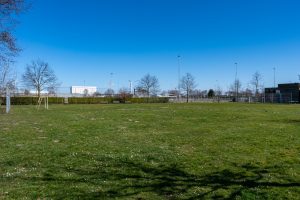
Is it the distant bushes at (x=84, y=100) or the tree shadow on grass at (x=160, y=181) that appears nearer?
the tree shadow on grass at (x=160, y=181)

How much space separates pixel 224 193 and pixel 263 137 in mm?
8689

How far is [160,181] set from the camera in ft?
28.9

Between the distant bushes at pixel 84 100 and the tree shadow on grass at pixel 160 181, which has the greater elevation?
the distant bushes at pixel 84 100

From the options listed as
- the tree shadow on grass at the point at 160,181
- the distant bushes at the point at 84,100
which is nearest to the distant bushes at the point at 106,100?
the distant bushes at the point at 84,100

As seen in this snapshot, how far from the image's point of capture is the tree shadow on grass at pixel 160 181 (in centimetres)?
780

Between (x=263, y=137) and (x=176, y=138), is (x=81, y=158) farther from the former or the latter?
(x=263, y=137)

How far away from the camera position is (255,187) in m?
→ 8.30

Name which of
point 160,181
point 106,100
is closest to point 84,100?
point 106,100

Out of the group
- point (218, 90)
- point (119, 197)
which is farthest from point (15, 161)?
point (218, 90)

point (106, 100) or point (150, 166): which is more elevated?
point (106, 100)

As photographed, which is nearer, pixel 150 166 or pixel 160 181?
pixel 160 181

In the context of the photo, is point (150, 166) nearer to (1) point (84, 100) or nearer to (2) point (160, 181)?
(2) point (160, 181)

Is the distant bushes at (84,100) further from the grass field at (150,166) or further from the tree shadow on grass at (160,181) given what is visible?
the tree shadow on grass at (160,181)

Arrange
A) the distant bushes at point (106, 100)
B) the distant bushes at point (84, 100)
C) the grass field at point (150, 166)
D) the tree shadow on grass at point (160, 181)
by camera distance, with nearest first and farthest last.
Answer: the tree shadow on grass at point (160, 181) → the grass field at point (150, 166) → the distant bushes at point (84, 100) → the distant bushes at point (106, 100)
